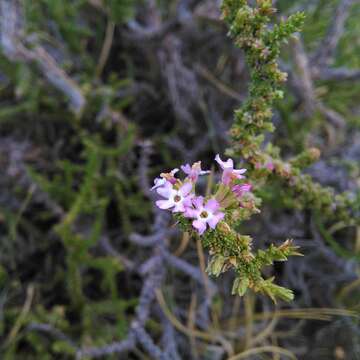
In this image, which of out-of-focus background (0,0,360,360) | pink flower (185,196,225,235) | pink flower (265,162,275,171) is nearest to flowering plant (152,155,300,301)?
pink flower (185,196,225,235)

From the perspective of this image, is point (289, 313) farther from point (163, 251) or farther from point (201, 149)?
point (201, 149)

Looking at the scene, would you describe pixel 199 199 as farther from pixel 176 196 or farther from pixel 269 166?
pixel 269 166

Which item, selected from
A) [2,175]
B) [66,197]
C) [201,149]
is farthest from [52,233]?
[201,149]

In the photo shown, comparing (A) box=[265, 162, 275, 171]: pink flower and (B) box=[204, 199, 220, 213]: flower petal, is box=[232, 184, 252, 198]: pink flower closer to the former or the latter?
(B) box=[204, 199, 220, 213]: flower petal

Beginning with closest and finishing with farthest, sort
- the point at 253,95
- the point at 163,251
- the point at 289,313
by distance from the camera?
the point at 253,95 → the point at 163,251 → the point at 289,313

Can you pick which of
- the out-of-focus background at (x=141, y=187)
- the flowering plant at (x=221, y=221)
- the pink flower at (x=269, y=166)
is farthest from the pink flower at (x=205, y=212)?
the out-of-focus background at (x=141, y=187)

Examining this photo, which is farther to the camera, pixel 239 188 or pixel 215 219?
pixel 239 188

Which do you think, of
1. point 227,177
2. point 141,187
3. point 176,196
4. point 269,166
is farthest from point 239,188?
point 141,187
